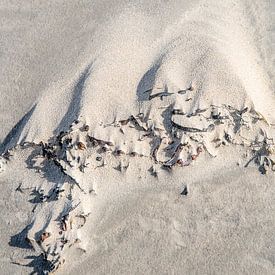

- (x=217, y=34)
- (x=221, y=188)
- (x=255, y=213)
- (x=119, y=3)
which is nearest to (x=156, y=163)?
(x=221, y=188)

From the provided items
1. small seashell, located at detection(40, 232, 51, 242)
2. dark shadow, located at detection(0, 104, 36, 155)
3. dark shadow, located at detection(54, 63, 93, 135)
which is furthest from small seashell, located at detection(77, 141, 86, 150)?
small seashell, located at detection(40, 232, 51, 242)

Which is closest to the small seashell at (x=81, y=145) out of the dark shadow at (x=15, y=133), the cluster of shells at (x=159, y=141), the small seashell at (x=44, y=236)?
the cluster of shells at (x=159, y=141)

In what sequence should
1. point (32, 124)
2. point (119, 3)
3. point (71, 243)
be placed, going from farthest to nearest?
point (119, 3) < point (32, 124) < point (71, 243)

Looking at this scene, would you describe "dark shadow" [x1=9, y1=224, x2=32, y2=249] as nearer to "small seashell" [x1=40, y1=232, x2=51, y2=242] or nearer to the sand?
the sand

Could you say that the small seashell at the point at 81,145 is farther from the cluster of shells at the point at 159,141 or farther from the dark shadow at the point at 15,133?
the dark shadow at the point at 15,133

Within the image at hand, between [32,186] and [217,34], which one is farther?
[217,34]

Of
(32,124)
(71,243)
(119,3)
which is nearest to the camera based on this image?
(71,243)

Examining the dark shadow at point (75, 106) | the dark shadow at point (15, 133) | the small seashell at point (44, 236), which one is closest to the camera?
the small seashell at point (44, 236)

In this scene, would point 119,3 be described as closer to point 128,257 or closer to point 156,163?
point 156,163

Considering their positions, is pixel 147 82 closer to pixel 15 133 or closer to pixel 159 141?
pixel 159 141
